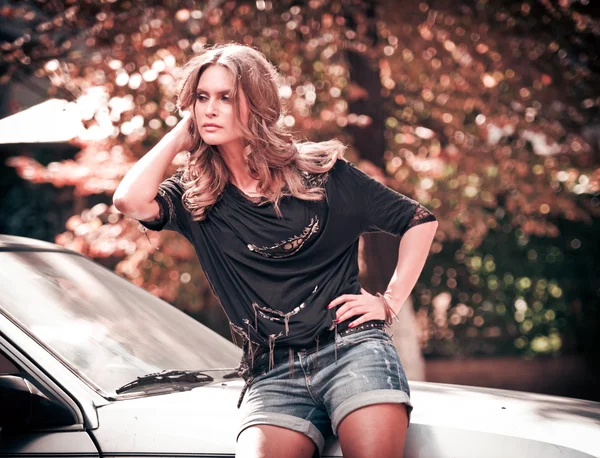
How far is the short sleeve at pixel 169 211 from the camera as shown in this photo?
277 cm

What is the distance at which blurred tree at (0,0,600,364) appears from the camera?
5.97m

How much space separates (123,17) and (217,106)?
3.39 m

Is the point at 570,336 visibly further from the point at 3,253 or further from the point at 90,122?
the point at 3,253

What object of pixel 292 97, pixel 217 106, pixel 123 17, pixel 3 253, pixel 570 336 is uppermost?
pixel 123 17

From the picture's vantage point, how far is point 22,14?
20.4 ft

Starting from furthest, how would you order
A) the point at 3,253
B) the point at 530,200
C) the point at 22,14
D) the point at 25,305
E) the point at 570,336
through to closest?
the point at 570,336, the point at 530,200, the point at 22,14, the point at 3,253, the point at 25,305

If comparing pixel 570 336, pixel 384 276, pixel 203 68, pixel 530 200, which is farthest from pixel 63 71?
pixel 570 336

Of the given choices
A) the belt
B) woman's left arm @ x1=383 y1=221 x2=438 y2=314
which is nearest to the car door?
the belt

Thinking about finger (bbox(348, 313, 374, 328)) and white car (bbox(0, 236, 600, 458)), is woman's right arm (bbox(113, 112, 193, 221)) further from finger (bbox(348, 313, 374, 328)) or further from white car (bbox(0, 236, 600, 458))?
finger (bbox(348, 313, 374, 328))

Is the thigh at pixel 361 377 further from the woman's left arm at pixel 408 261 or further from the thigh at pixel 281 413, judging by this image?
the woman's left arm at pixel 408 261

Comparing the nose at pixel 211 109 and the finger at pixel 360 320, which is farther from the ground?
the nose at pixel 211 109

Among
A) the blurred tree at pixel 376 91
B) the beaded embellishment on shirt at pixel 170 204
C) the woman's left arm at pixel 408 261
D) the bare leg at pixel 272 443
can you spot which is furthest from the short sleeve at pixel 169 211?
the blurred tree at pixel 376 91

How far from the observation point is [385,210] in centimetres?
274

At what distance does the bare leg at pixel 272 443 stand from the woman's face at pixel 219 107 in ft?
3.31
